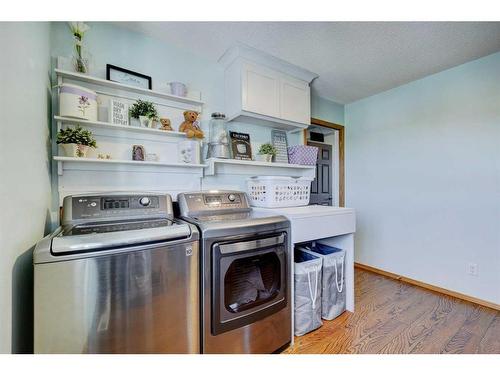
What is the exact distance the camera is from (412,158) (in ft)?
8.33

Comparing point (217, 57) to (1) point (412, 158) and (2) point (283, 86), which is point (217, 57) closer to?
(2) point (283, 86)

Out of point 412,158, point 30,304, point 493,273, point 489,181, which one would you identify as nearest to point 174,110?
point 30,304

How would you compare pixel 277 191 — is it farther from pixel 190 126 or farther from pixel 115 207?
pixel 115 207

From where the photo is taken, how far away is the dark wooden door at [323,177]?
3.28 m

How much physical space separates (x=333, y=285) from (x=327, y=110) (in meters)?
2.24

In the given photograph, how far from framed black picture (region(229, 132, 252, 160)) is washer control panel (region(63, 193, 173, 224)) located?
796mm

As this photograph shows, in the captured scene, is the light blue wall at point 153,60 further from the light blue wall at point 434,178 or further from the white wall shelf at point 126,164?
the light blue wall at point 434,178

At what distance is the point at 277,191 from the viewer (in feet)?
6.24

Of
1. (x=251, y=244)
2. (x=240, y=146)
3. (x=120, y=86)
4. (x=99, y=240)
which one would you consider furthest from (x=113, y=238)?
(x=240, y=146)

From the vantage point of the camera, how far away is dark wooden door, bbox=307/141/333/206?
3277mm

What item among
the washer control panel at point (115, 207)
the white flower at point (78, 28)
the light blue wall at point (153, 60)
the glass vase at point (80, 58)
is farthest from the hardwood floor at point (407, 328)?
the white flower at point (78, 28)

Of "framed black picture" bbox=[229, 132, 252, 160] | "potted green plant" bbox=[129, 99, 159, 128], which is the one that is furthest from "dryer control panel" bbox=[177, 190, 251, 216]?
"potted green plant" bbox=[129, 99, 159, 128]

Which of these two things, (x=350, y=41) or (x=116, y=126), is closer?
(x=116, y=126)
